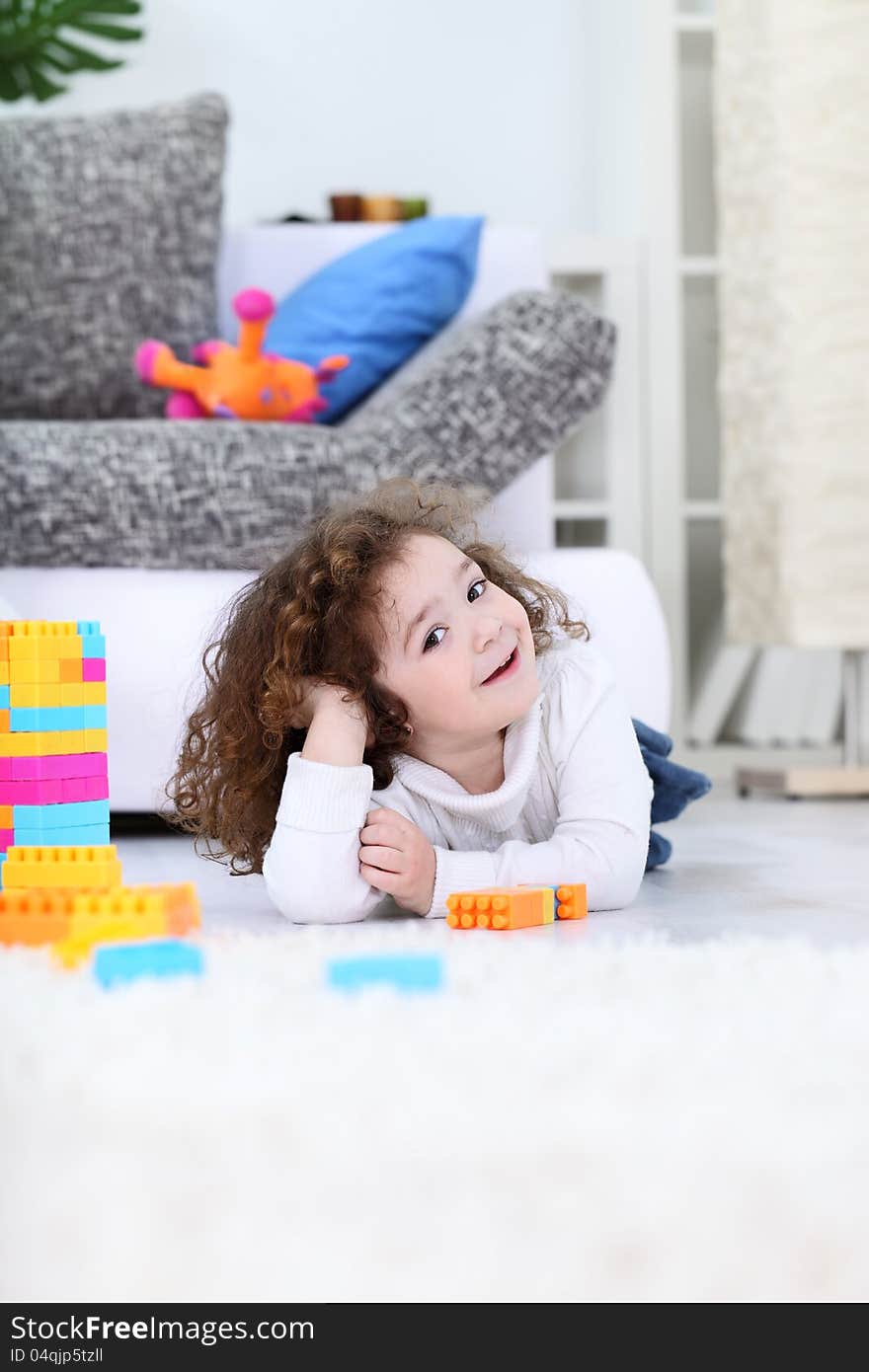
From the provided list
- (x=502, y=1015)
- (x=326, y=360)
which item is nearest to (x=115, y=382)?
(x=326, y=360)

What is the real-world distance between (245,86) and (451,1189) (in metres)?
3.01

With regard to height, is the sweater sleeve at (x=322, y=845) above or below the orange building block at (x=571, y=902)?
above

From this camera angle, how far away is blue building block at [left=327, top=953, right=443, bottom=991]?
749 mm

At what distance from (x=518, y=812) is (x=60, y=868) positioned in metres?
0.37

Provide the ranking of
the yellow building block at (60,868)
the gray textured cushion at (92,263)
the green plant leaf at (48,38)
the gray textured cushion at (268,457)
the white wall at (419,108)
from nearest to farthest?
the yellow building block at (60,868) → the gray textured cushion at (268,457) → the gray textured cushion at (92,263) → the green plant leaf at (48,38) → the white wall at (419,108)

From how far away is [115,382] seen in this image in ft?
7.21

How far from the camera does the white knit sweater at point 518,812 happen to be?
111 cm

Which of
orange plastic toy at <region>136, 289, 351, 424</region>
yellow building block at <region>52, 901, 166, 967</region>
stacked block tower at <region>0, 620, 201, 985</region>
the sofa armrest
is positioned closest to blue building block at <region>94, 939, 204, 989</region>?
yellow building block at <region>52, 901, 166, 967</region>

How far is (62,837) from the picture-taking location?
1118 millimetres

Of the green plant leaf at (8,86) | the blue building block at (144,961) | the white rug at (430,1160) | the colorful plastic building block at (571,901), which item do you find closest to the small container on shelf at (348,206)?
the green plant leaf at (8,86)

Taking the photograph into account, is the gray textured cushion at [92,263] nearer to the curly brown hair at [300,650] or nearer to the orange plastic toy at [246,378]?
the orange plastic toy at [246,378]

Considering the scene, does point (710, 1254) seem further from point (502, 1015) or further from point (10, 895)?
point (10, 895)

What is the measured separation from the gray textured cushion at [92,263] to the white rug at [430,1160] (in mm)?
1650

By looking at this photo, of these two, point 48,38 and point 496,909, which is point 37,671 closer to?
point 496,909
